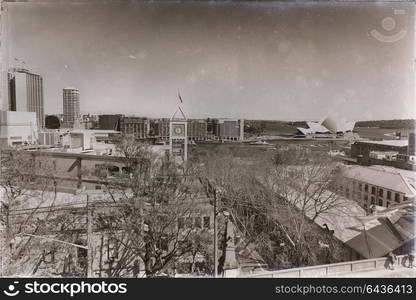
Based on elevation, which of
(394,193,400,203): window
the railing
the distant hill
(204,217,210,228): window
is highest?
the distant hill

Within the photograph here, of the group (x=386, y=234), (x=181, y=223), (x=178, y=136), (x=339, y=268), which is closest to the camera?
(x=339, y=268)

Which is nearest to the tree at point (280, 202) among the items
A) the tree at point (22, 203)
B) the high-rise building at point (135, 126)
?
the high-rise building at point (135, 126)

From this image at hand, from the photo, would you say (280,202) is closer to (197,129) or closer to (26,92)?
(197,129)

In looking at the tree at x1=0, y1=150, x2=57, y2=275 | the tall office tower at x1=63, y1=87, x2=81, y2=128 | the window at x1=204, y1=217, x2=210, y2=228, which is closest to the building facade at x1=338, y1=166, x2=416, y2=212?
the window at x1=204, y1=217, x2=210, y2=228

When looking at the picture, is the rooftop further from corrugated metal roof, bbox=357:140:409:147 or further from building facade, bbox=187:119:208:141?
building facade, bbox=187:119:208:141

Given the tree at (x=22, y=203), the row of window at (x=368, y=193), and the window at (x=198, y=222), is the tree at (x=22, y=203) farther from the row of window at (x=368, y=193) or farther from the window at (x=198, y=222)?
the row of window at (x=368, y=193)

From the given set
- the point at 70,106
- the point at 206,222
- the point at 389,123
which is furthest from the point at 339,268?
the point at 70,106
